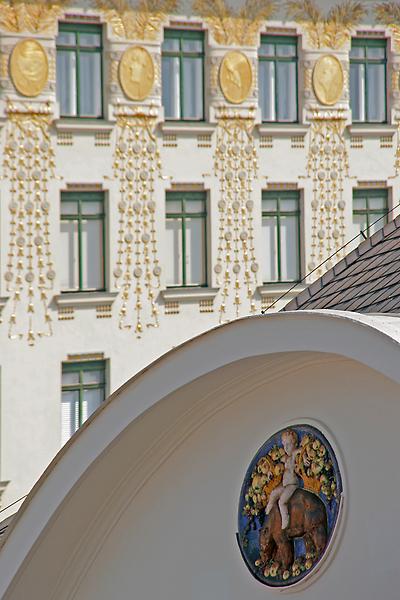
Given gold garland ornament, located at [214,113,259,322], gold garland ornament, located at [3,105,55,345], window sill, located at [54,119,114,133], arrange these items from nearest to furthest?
gold garland ornament, located at [3,105,55,345] < window sill, located at [54,119,114,133] < gold garland ornament, located at [214,113,259,322]

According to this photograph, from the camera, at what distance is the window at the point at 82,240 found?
28219 millimetres

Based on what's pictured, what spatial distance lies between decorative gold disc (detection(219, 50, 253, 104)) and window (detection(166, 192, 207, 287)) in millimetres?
2152

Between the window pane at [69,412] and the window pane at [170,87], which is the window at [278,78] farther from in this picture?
the window pane at [69,412]

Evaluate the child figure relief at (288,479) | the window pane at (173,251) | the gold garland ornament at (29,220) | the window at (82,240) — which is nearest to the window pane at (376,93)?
the window pane at (173,251)

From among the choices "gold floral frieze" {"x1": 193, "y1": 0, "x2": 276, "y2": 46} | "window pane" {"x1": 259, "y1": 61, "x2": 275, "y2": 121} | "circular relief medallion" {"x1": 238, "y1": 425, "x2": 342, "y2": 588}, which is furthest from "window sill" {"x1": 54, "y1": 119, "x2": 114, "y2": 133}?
"circular relief medallion" {"x1": 238, "y1": 425, "x2": 342, "y2": 588}

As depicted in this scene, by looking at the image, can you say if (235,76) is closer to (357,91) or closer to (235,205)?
(235,205)

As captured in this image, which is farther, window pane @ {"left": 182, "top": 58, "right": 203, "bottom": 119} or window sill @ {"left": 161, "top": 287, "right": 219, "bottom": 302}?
window pane @ {"left": 182, "top": 58, "right": 203, "bottom": 119}

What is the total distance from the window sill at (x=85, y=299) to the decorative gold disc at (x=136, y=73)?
13.1ft

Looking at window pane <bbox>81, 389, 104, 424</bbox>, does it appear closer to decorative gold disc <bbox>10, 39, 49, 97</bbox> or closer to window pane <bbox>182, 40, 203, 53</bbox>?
decorative gold disc <bbox>10, 39, 49, 97</bbox>

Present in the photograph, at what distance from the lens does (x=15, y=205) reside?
27453 mm

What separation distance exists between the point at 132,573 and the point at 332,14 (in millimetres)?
18488

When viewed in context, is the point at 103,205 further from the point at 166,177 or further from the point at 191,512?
the point at 191,512

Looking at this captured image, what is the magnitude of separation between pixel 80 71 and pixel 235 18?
3.52 metres

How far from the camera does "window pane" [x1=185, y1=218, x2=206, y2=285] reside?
96.4 ft
